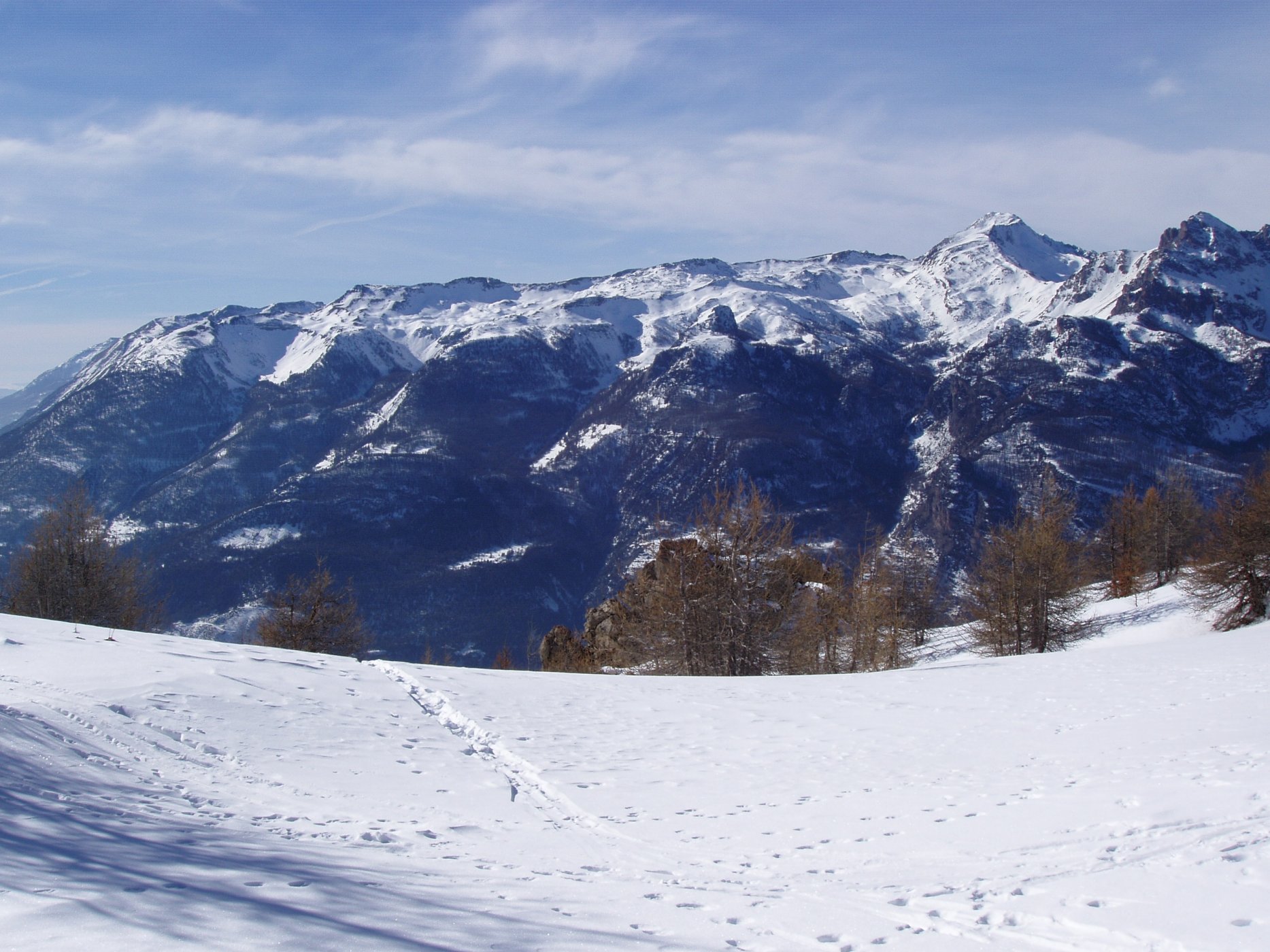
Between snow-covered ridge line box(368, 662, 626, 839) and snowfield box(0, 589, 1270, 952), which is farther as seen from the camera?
snow-covered ridge line box(368, 662, 626, 839)

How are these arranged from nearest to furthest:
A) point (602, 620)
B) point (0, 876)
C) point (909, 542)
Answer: point (0, 876)
point (602, 620)
point (909, 542)

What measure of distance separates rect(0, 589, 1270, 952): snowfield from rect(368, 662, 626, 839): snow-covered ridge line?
0.09m

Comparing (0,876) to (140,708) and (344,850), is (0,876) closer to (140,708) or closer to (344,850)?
(344,850)

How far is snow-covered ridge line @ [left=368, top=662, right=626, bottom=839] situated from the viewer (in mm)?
12461

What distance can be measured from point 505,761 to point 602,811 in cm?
316

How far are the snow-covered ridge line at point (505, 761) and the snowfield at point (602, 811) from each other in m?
0.09

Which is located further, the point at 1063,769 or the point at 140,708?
the point at 140,708

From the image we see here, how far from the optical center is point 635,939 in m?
7.34

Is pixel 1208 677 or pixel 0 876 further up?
pixel 0 876

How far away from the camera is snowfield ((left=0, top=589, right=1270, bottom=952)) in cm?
730

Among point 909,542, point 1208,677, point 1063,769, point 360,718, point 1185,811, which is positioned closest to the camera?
point 1185,811

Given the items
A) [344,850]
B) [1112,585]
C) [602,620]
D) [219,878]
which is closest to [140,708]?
[344,850]

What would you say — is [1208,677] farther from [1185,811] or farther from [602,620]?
[602,620]

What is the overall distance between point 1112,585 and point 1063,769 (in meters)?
57.7
